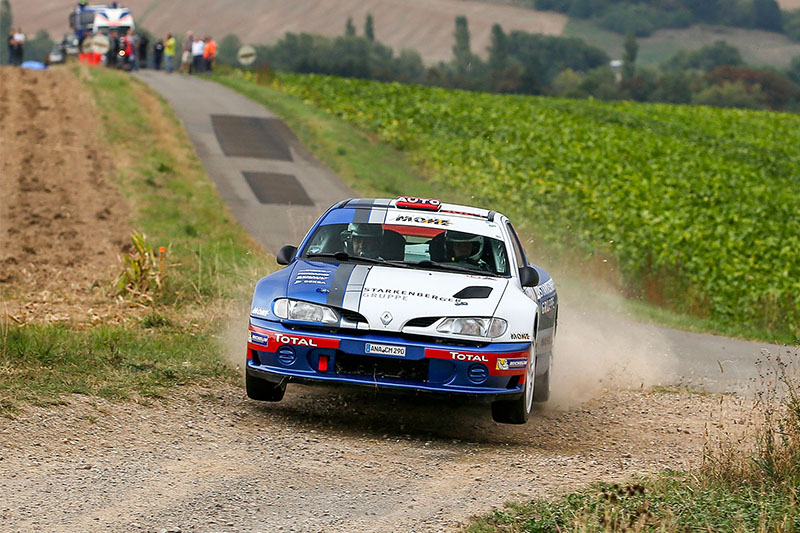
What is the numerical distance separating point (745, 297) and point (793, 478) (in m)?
15.0

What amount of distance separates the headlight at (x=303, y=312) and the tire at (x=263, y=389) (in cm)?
62

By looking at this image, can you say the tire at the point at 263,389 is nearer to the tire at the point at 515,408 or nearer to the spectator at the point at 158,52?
the tire at the point at 515,408

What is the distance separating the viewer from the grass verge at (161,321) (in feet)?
29.7

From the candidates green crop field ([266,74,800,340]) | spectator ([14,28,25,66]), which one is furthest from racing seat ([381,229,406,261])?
spectator ([14,28,25,66])

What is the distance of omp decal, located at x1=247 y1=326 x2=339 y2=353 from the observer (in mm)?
8211

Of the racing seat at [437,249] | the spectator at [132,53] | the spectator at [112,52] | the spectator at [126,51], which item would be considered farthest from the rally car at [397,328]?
the spectator at [112,52]

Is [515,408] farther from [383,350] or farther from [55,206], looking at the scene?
[55,206]

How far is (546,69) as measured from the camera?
161 meters

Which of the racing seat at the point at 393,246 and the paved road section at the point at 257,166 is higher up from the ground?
the racing seat at the point at 393,246

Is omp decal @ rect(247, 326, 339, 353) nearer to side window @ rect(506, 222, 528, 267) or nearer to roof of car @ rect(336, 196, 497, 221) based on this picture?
roof of car @ rect(336, 196, 497, 221)

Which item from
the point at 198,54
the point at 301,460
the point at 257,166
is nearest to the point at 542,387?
the point at 301,460

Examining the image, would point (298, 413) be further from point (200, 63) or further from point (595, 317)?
point (200, 63)

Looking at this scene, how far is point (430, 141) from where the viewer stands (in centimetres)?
3469

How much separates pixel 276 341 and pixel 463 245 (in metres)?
2.06
